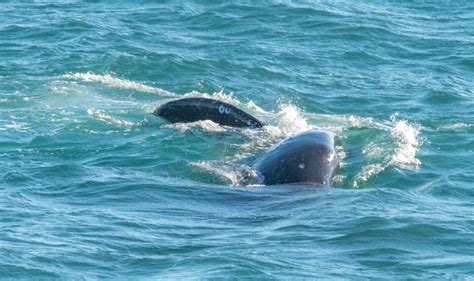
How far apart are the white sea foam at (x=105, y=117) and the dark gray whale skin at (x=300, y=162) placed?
4.33 meters

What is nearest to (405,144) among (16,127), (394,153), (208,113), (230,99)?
(394,153)

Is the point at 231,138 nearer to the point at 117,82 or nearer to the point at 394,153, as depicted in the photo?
the point at 394,153

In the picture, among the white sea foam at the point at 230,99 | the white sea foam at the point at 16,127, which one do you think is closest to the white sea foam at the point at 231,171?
the white sea foam at the point at 16,127

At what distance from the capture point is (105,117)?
906 inches

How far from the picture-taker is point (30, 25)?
32.2 meters

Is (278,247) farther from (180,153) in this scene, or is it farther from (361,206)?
(180,153)

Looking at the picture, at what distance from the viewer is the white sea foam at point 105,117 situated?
22641 mm

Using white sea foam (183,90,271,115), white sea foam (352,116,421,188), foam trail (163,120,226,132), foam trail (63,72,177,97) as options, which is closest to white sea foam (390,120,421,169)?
white sea foam (352,116,421,188)

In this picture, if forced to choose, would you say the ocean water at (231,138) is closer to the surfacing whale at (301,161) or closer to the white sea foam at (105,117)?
the white sea foam at (105,117)

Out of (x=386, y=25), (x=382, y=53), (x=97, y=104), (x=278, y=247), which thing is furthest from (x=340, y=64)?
(x=278, y=247)

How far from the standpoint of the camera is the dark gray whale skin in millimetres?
17969

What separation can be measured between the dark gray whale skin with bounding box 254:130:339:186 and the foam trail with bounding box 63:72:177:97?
7023 mm

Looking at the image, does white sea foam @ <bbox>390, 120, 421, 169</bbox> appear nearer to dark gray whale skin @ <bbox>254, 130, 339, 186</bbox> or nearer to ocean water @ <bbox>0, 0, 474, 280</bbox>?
ocean water @ <bbox>0, 0, 474, 280</bbox>

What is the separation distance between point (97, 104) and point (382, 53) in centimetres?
954
